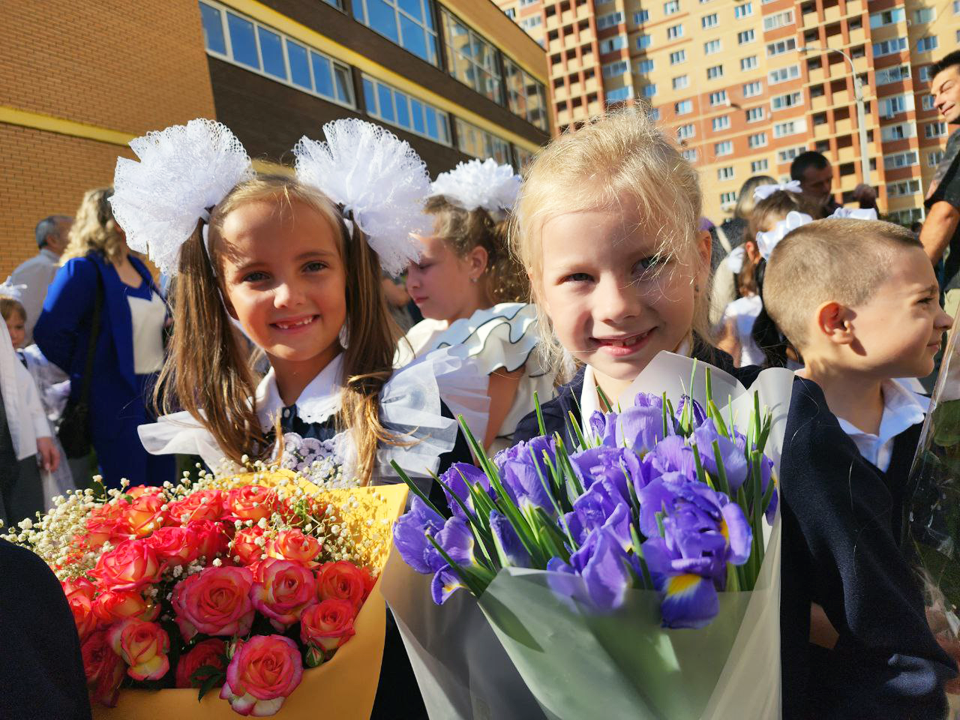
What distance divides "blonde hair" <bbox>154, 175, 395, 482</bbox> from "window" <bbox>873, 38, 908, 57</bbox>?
101 inches

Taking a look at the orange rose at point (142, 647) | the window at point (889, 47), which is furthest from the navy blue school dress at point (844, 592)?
the window at point (889, 47)

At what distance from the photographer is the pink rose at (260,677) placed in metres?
0.89

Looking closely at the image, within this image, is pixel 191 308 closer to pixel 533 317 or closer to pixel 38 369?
pixel 533 317

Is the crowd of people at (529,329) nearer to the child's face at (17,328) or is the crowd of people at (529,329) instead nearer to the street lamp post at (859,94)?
the street lamp post at (859,94)

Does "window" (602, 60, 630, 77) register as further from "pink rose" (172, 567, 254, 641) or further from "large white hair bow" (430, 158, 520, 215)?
"pink rose" (172, 567, 254, 641)

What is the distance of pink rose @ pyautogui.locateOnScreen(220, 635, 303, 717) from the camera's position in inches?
35.1

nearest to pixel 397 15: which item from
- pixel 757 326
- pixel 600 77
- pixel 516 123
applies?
pixel 516 123

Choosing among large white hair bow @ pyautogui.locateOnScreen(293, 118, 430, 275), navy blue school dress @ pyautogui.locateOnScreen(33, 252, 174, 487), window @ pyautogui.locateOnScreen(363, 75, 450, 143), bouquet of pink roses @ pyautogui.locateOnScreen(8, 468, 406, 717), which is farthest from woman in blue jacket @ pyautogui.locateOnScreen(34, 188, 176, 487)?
window @ pyautogui.locateOnScreen(363, 75, 450, 143)

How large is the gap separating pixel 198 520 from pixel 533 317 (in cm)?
150

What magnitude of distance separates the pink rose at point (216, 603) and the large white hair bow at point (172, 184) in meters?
1.22

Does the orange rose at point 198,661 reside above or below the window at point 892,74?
below

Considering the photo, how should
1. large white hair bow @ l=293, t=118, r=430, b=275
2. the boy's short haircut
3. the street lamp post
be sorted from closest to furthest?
1. the boy's short haircut
2. large white hair bow @ l=293, t=118, r=430, b=275
3. the street lamp post

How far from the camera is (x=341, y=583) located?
3.37ft

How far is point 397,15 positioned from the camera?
1723 centimetres
